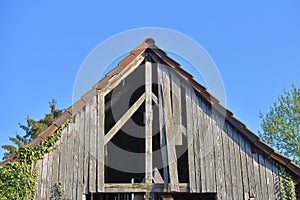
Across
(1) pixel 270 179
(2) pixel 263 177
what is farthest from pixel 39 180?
(1) pixel 270 179

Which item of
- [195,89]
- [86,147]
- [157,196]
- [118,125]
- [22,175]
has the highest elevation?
[195,89]

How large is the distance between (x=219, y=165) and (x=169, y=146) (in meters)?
1.17

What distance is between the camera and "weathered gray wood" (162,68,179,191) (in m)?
10.3

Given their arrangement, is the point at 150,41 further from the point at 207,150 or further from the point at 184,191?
the point at 184,191

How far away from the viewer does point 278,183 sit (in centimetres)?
1037

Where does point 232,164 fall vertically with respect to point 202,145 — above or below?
below

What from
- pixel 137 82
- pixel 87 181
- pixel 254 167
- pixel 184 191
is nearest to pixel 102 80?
pixel 137 82

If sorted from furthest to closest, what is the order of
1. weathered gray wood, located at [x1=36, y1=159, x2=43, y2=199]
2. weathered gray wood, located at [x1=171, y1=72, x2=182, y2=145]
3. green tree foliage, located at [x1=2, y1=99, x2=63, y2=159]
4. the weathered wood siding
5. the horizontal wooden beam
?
→ green tree foliage, located at [x1=2, y1=99, x2=63, y2=159]
weathered gray wood, located at [x1=171, y1=72, x2=182, y2=145]
the horizontal wooden beam
the weathered wood siding
weathered gray wood, located at [x1=36, y1=159, x2=43, y2=199]

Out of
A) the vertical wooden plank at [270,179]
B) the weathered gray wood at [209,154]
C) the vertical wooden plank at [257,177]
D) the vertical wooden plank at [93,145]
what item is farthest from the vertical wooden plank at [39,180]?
the vertical wooden plank at [270,179]

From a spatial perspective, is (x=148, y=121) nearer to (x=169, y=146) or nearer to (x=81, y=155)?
(x=169, y=146)

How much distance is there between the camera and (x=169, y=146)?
10.5 m

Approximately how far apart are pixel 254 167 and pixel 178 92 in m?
2.39

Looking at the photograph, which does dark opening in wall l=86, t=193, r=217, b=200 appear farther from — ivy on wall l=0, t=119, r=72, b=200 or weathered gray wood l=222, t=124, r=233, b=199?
ivy on wall l=0, t=119, r=72, b=200

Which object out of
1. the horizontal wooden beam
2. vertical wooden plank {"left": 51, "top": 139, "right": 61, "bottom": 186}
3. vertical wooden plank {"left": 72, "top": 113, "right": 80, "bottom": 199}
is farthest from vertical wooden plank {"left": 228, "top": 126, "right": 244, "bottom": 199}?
vertical wooden plank {"left": 51, "top": 139, "right": 61, "bottom": 186}
